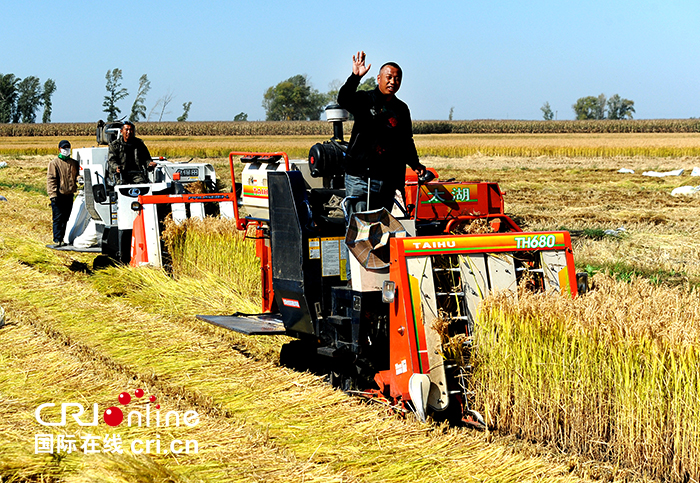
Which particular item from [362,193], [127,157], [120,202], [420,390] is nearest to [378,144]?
[362,193]

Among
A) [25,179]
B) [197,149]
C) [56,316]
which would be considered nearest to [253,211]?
[56,316]

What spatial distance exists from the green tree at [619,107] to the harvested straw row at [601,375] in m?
137

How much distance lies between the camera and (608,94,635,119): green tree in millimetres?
133500

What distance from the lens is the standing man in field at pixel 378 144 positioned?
579 cm

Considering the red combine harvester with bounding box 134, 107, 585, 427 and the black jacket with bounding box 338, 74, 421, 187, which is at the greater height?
the black jacket with bounding box 338, 74, 421, 187

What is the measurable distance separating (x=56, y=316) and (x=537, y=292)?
5.47 meters

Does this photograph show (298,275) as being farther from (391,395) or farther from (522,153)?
(522,153)

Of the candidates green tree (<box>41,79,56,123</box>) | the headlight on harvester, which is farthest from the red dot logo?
green tree (<box>41,79,56,123</box>)

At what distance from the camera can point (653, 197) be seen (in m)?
20.0

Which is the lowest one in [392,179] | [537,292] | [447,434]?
[447,434]

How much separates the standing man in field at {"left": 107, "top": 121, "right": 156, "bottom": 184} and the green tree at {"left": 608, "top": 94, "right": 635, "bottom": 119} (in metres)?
131

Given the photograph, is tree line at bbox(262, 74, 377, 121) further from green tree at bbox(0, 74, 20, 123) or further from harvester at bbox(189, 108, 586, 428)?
harvester at bbox(189, 108, 586, 428)

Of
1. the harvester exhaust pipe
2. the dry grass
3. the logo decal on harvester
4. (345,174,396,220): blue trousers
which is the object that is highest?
(345,174,396,220): blue trousers

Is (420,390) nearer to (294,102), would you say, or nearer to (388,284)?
(388,284)
